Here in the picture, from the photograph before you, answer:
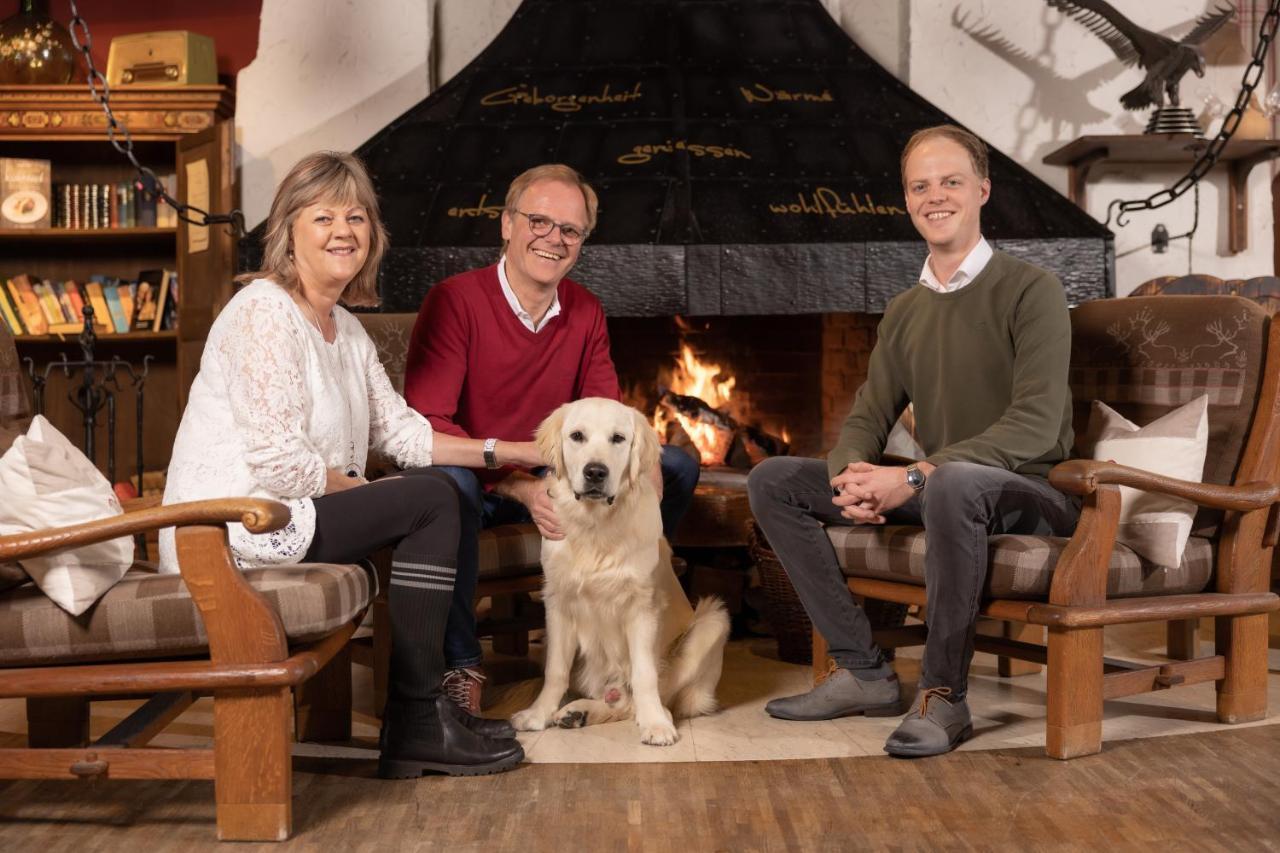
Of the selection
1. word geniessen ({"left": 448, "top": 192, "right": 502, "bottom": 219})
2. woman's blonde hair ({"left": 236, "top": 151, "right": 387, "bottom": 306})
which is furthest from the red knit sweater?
word geniessen ({"left": 448, "top": 192, "right": 502, "bottom": 219})

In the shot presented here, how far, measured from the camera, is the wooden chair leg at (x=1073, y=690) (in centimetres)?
259

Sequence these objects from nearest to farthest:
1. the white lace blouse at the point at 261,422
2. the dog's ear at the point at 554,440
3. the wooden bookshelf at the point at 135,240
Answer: the white lace blouse at the point at 261,422 < the dog's ear at the point at 554,440 < the wooden bookshelf at the point at 135,240

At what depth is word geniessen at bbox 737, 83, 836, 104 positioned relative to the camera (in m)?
5.11

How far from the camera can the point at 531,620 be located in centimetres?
332

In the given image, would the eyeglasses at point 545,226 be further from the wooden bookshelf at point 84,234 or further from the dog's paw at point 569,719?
the wooden bookshelf at point 84,234

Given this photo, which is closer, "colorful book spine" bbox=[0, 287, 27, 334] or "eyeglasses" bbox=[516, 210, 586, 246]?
"eyeglasses" bbox=[516, 210, 586, 246]

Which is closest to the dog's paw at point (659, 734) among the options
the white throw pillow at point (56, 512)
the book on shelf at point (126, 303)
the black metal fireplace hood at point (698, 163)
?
the white throw pillow at point (56, 512)

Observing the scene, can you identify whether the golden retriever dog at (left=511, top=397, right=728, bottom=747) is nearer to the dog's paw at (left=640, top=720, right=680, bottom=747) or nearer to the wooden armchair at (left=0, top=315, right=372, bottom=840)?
the dog's paw at (left=640, top=720, right=680, bottom=747)

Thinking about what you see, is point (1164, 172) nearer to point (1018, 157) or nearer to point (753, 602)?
point (1018, 157)

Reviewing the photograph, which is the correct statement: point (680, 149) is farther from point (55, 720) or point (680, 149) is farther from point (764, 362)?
point (55, 720)

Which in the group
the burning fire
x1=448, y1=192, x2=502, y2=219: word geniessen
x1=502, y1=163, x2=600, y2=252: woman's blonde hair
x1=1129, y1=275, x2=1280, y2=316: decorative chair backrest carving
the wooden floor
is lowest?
the wooden floor

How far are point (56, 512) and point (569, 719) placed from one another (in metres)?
1.24

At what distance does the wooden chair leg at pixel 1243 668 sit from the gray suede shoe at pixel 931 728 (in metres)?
0.65

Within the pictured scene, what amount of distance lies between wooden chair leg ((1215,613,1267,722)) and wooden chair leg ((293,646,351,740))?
1987mm
